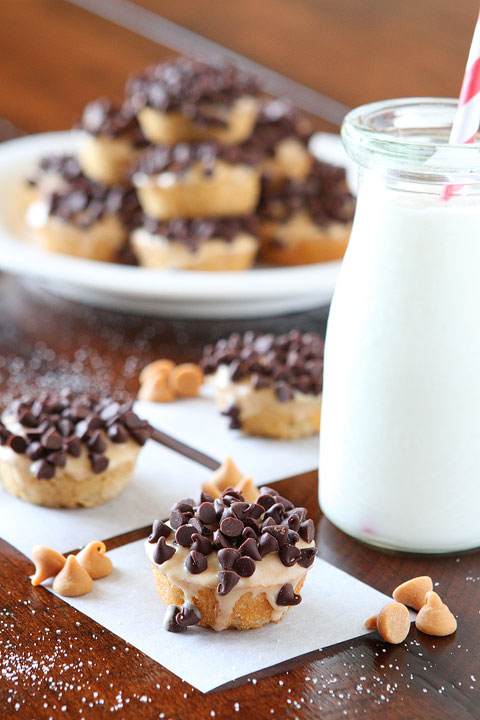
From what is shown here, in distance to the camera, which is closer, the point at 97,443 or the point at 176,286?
the point at 97,443

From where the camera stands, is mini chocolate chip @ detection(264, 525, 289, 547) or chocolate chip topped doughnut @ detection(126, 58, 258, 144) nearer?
mini chocolate chip @ detection(264, 525, 289, 547)

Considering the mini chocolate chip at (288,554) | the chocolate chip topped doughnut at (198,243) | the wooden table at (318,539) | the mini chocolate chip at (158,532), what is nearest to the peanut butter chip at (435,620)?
the wooden table at (318,539)

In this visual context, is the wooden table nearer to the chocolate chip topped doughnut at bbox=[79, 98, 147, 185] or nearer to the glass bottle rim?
the chocolate chip topped doughnut at bbox=[79, 98, 147, 185]

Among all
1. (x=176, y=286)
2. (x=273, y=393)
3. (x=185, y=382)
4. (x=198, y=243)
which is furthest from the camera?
(x=198, y=243)

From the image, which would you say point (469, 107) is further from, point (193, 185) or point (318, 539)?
point (193, 185)

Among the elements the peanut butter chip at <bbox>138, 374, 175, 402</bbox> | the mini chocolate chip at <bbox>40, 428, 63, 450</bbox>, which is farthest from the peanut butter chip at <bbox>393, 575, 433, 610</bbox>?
the peanut butter chip at <bbox>138, 374, 175, 402</bbox>

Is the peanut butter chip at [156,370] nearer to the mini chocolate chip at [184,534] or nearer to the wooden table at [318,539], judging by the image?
the wooden table at [318,539]

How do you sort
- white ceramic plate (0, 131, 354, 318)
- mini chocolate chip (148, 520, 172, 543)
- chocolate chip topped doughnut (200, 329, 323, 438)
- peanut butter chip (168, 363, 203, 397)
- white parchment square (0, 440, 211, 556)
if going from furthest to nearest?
white ceramic plate (0, 131, 354, 318), peanut butter chip (168, 363, 203, 397), chocolate chip topped doughnut (200, 329, 323, 438), white parchment square (0, 440, 211, 556), mini chocolate chip (148, 520, 172, 543)

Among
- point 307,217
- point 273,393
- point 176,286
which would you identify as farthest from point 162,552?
point 307,217
